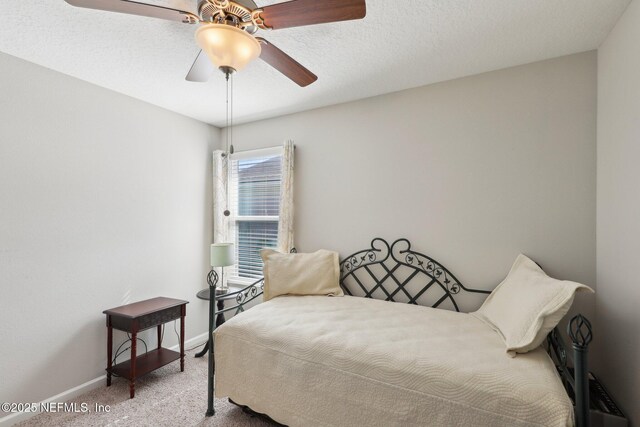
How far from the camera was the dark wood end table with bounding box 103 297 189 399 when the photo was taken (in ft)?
7.70

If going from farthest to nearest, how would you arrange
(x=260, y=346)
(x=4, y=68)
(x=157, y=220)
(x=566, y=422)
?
1. (x=157, y=220)
2. (x=4, y=68)
3. (x=260, y=346)
4. (x=566, y=422)

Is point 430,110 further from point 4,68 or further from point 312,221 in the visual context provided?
point 4,68

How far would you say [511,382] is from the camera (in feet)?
4.23

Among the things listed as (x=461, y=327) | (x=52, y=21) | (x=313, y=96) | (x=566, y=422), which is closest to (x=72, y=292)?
(x=52, y=21)

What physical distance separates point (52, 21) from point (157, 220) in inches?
69.0

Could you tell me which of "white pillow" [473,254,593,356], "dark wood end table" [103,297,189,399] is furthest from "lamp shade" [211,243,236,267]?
"white pillow" [473,254,593,356]

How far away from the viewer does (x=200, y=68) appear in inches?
67.3

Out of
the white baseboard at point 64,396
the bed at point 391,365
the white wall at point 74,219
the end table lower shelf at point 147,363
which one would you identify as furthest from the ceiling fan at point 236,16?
the white baseboard at point 64,396

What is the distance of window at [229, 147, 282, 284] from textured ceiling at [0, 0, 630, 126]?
3.00ft

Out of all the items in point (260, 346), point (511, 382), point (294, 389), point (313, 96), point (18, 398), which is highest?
point (313, 96)

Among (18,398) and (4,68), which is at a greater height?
(4,68)

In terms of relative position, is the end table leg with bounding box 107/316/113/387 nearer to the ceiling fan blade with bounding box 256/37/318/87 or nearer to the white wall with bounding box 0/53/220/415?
the white wall with bounding box 0/53/220/415

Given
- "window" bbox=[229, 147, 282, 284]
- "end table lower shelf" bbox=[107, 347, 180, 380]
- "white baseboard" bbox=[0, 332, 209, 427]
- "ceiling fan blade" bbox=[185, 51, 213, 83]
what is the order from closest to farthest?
"ceiling fan blade" bbox=[185, 51, 213, 83] < "white baseboard" bbox=[0, 332, 209, 427] < "end table lower shelf" bbox=[107, 347, 180, 380] < "window" bbox=[229, 147, 282, 284]

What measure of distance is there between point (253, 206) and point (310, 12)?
245 centimetres
